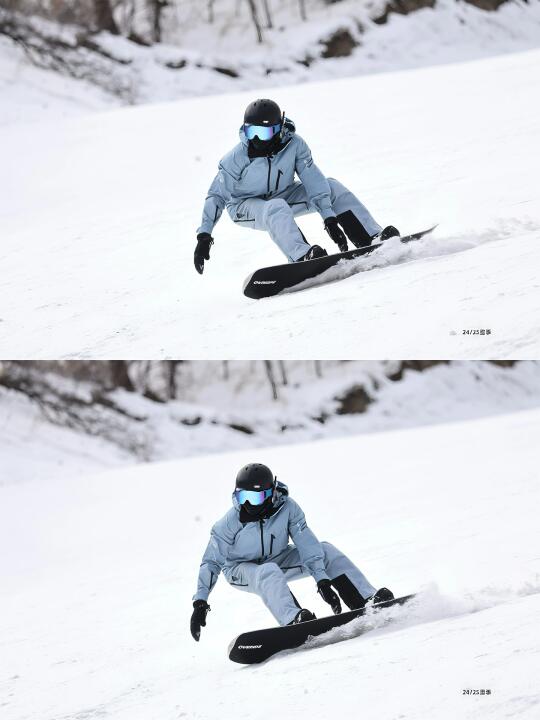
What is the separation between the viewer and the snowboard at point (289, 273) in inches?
267

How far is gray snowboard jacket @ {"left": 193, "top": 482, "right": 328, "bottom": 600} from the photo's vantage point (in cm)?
546

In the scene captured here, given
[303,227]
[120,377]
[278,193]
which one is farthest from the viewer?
[120,377]

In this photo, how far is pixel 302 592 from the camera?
6570mm

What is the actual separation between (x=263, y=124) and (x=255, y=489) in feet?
7.36

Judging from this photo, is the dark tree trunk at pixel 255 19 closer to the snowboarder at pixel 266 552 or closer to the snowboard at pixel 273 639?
A: the snowboarder at pixel 266 552

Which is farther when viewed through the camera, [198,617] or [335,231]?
[335,231]

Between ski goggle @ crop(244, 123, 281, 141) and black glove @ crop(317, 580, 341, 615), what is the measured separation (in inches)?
104

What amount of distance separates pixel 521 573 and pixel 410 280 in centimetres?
212

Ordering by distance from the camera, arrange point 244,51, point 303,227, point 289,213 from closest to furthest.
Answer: point 289,213 < point 303,227 < point 244,51

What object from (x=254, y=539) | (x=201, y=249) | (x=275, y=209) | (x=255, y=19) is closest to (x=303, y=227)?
(x=201, y=249)

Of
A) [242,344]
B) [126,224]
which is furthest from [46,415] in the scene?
[242,344]

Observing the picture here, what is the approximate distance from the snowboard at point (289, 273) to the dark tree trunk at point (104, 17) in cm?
1249

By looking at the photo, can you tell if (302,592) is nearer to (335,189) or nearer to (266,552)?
(266,552)

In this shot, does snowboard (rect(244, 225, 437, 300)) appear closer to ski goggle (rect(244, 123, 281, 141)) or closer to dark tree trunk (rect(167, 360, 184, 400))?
ski goggle (rect(244, 123, 281, 141))
